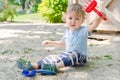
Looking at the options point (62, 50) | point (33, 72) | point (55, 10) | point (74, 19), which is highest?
point (74, 19)

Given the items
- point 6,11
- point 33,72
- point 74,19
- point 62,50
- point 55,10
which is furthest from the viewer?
point 6,11

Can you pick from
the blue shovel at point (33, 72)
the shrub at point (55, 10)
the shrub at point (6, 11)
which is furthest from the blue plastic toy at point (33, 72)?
the shrub at point (6, 11)

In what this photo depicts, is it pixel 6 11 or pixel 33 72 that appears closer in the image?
pixel 33 72

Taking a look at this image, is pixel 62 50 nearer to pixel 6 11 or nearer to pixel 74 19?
pixel 74 19

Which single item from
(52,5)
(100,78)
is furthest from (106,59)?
(52,5)

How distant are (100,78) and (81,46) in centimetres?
63

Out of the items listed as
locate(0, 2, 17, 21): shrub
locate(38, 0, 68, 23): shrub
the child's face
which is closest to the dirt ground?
the child's face

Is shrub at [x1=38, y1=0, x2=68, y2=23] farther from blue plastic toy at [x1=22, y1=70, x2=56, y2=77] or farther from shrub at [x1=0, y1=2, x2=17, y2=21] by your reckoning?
blue plastic toy at [x1=22, y1=70, x2=56, y2=77]

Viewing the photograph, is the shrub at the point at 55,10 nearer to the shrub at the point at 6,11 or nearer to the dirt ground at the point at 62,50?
the shrub at the point at 6,11

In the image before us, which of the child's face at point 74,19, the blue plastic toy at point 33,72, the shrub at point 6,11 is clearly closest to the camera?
the blue plastic toy at point 33,72

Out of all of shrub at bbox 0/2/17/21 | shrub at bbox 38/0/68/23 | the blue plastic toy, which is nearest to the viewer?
the blue plastic toy

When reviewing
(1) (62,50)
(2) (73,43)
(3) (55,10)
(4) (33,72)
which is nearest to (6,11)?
(3) (55,10)

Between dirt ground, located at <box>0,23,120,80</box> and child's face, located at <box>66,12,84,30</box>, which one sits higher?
child's face, located at <box>66,12,84,30</box>

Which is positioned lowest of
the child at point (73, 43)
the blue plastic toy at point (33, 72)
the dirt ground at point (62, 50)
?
the dirt ground at point (62, 50)
